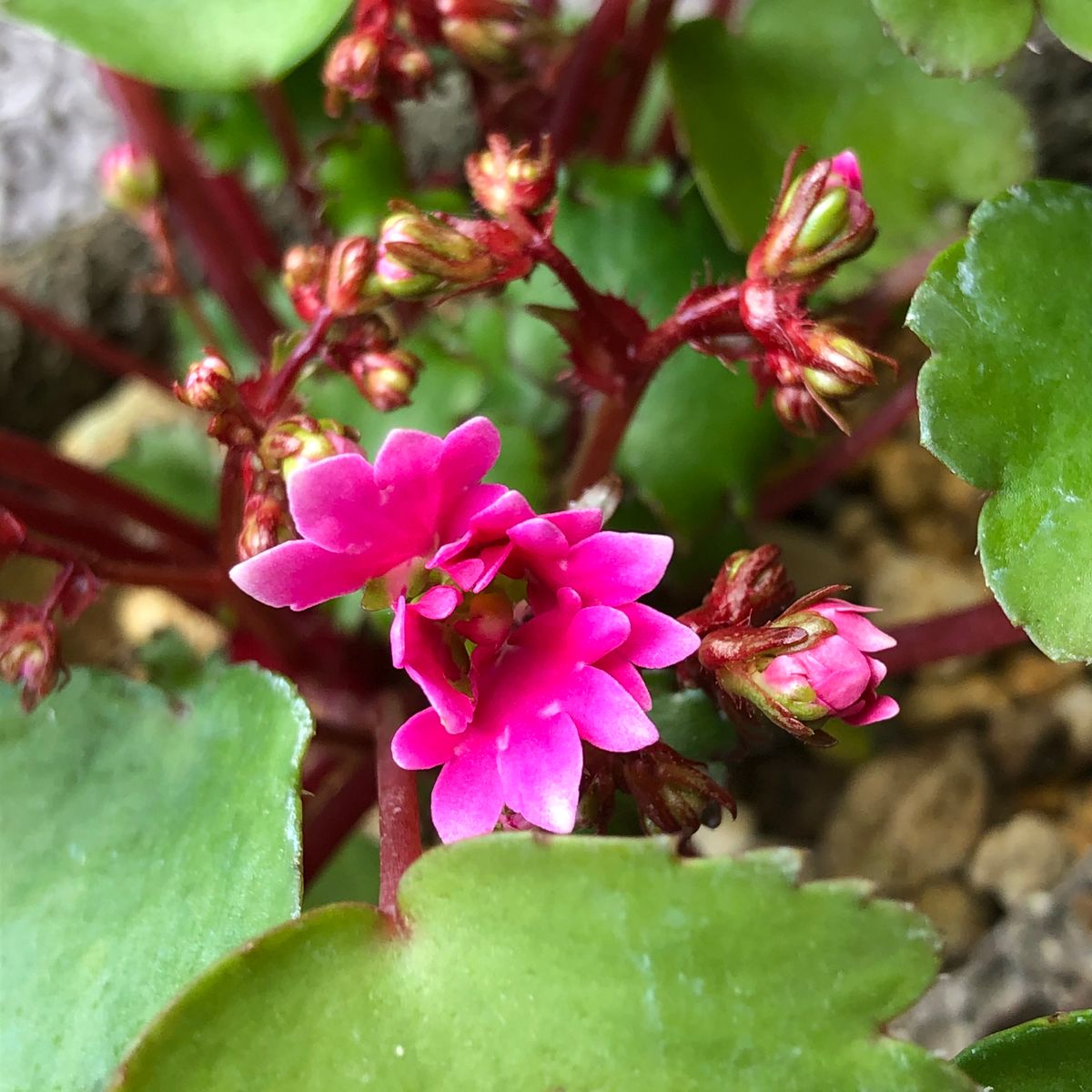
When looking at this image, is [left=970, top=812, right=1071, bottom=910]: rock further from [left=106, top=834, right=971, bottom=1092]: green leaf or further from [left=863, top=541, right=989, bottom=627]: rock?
[left=106, top=834, right=971, bottom=1092]: green leaf

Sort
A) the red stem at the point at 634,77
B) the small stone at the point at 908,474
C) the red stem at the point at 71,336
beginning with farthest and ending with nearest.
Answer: the small stone at the point at 908,474 < the red stem at the point at 71,336 < the red stem at the point at 634,77

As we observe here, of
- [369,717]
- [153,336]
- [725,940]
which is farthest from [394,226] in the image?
[153,336]

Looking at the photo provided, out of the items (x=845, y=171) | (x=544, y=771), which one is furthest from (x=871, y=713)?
(x=845, y=171)

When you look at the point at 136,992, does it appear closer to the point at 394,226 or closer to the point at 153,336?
the point at 394,226

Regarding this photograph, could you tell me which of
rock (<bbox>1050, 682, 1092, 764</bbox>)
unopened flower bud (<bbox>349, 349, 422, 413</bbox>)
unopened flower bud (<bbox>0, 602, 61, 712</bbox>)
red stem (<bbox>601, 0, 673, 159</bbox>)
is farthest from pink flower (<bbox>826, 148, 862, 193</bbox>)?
rock (<bbox>1050, 682, 1092, 764</bbox>)

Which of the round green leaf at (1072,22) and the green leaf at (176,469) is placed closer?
the round green leaf at (1072,22)

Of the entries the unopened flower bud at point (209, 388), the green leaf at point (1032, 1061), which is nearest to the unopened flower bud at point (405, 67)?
the unopened flower bud at point (209, 388)

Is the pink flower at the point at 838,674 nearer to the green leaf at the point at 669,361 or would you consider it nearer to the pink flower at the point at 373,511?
the pink flower at the point at 373,511

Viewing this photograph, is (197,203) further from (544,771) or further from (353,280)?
(544,771)
